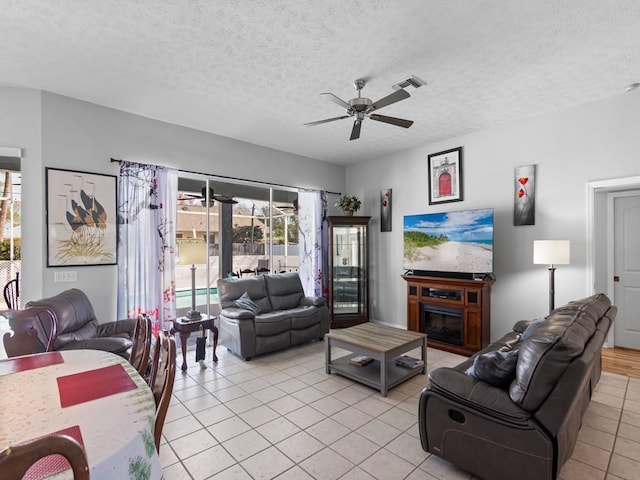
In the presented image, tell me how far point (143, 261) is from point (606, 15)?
4864mm

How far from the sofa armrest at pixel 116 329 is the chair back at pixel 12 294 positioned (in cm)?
129

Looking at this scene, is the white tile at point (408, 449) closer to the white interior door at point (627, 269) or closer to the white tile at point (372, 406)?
the white tile at point (372, 406)

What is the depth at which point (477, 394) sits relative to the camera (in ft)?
6.43

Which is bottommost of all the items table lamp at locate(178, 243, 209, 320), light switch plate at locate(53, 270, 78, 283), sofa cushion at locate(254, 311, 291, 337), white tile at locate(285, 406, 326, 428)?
white tile at locate(285, 406, 326, 428)

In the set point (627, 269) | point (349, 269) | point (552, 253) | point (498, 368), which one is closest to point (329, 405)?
point (498, 368)

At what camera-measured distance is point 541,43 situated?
2.58 metres

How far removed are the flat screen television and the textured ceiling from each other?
4.36 ft

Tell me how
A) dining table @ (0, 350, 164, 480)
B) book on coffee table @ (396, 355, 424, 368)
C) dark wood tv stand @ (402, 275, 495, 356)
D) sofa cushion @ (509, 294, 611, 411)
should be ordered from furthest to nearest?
1. dark wood tv stand @ (402, 275, 495, 356)
2. book on coffee table @ (396, 355, 424, 368)
3. sofa cushion @ (509, 294, 611, 411)
4. dining table @ (0, 350, 164, 480)

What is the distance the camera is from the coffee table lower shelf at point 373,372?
3.18 metres

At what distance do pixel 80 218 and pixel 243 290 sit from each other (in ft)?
6.76

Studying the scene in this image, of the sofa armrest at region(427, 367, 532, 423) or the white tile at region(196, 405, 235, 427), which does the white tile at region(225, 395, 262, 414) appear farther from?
the sofa armrest at region(427, 367, 532, 423)

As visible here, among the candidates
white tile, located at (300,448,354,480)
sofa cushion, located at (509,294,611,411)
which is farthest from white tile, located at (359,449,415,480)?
sofa cushion, located at (509,294,611,411)

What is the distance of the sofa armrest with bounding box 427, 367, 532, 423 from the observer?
181 centimetres

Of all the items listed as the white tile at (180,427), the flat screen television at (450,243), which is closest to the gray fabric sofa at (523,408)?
the white tile at (180,427)
